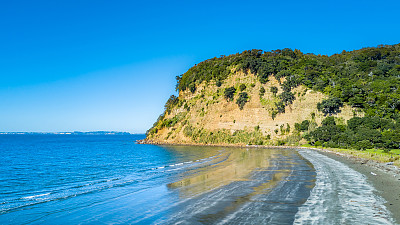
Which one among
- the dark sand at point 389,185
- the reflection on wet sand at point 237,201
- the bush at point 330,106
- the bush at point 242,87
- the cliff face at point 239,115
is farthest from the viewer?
the bush at point 242,87

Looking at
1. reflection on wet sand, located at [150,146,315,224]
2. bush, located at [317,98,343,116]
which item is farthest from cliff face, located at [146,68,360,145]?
reflection on wet sand, located at [150,146,315,224]

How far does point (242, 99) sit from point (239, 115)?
5616mm

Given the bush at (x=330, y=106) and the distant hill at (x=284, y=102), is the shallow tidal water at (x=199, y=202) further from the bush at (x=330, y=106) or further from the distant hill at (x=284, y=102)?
the bush at (x=330, y=106)

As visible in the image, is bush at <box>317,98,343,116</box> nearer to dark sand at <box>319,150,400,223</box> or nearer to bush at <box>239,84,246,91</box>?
bush at <box>239,84,246,91</box>

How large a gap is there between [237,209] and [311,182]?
30.5 feet

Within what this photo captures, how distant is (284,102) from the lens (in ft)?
269

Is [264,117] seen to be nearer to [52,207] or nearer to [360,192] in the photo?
[360,192]

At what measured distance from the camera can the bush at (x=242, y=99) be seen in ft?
287

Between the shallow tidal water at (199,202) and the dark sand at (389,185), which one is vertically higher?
the dark sand at (389,185)

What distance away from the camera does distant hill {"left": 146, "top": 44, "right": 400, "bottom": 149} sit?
68375 millimetres

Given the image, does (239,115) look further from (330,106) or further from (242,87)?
(330,106)

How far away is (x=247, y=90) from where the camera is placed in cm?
9131

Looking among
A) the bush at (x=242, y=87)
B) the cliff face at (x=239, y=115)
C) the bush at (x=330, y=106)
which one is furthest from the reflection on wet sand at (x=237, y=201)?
the bush at (x=242, y=87)

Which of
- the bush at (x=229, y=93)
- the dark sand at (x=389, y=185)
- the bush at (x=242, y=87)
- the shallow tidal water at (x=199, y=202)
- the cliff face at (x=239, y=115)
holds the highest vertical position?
the bush at (x=242, y=87)
